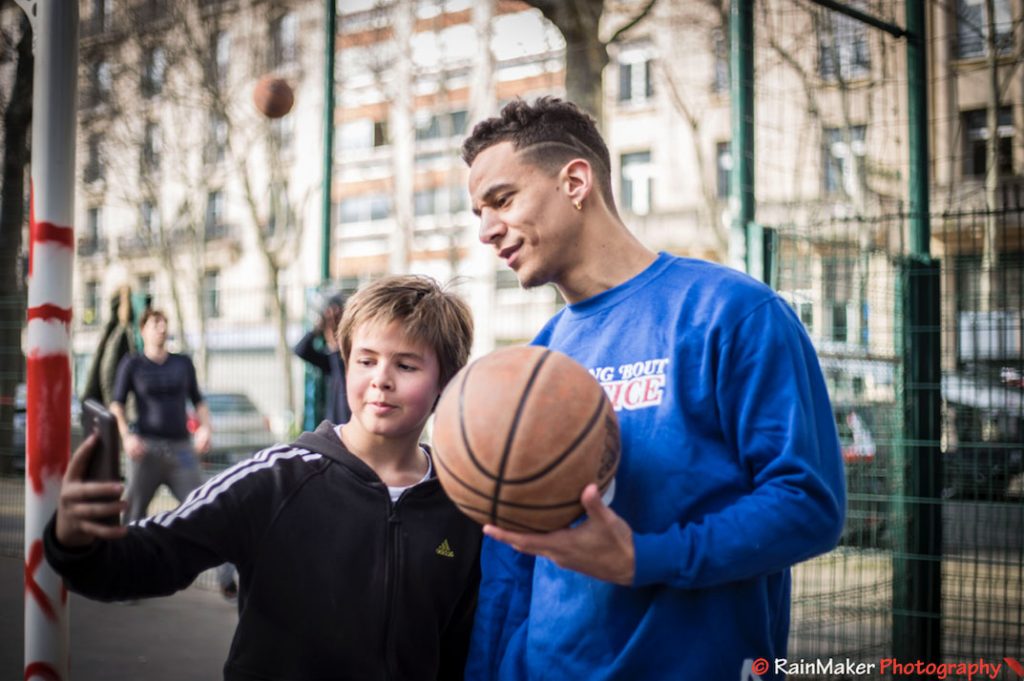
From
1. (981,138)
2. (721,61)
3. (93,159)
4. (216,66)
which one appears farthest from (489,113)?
(981,138)

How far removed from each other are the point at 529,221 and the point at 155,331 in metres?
5.56

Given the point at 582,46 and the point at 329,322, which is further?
the point at 582,46

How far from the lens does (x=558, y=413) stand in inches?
77.0

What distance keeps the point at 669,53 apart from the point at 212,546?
22.7 metres

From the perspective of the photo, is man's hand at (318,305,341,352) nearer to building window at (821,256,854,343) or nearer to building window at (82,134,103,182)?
building window at (821,256,854,343)

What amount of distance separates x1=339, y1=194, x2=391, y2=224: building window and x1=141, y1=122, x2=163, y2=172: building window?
484 inches

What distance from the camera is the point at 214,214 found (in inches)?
1444

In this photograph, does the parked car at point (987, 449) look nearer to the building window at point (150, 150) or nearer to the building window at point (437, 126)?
the building window at point (150, 150)

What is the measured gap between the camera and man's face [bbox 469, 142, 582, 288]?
232 centimetres

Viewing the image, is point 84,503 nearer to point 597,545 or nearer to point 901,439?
point 597,545

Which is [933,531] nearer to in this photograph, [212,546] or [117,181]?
[212,546]

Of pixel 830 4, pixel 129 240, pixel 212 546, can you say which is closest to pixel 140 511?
pixel 212 546

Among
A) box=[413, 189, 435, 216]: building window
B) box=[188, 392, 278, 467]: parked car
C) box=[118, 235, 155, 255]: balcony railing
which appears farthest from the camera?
box=[413, 189, 435, 216]: building window

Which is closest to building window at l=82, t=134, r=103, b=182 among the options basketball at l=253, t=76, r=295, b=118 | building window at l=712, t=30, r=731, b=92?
building window at l=712, t=30, r=731, b=92
